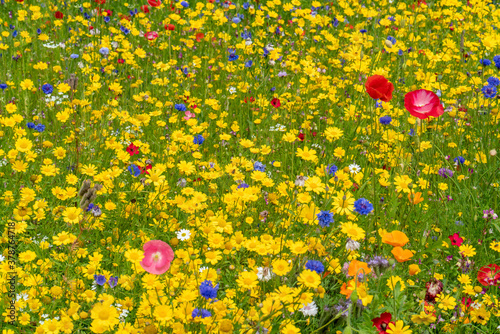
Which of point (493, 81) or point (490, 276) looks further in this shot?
point (493, 81)

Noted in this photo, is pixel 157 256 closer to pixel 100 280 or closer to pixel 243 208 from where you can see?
pixel 100 280

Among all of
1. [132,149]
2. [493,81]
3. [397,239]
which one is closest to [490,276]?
[397,239]

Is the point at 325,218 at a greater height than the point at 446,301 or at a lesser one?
greater

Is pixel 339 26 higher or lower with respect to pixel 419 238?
higher

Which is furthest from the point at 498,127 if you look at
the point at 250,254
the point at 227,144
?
the point at 250,254

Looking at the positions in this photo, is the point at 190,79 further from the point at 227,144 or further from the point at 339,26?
the point at 339,26

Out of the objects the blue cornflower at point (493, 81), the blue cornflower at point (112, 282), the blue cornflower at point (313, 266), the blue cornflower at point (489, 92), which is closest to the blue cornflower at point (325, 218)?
the blue cornflower at point (313, 266)

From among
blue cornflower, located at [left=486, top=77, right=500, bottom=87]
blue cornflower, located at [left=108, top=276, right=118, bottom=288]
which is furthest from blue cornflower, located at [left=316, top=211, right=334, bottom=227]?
blue cornflower, located at [left=486, top=77, right=500, bottom=87]

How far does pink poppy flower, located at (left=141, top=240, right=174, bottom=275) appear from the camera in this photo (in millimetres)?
1573

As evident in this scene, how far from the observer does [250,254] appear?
2275mm

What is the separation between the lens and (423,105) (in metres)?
2.36

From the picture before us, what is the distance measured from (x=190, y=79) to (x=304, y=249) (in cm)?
280

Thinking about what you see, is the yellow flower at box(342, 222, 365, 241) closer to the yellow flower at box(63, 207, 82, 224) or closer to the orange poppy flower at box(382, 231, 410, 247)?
the orange poppy flower at box(382, 231, 410, 247)

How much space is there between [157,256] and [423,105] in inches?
62.5
